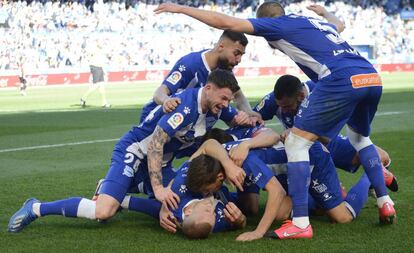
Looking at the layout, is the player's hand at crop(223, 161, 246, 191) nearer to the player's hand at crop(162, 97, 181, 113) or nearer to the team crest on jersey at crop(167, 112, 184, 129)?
the team crest on jersey at crop(167, 112, 184, 129)

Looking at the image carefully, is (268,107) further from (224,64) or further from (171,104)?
(171,104)

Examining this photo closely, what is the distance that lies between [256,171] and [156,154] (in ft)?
2.85

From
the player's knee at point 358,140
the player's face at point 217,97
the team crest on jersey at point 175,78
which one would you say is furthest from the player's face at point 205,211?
the team crest on jersey at point 175,78

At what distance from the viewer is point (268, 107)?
7711 mm

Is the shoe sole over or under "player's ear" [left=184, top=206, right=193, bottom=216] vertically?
under

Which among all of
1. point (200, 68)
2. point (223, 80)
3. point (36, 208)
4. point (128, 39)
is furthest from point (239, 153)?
point (128, 39)

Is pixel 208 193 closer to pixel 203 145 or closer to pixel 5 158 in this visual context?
pixel 203 145

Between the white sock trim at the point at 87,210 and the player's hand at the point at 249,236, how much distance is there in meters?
1.39

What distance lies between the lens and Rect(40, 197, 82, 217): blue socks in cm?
670

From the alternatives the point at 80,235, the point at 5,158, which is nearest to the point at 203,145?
the point at 80,235

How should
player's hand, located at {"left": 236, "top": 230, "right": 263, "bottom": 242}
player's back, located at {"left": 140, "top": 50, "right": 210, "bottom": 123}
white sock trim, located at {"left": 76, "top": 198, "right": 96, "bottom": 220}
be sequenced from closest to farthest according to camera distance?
player's hand, located at {"left": 236, "top": 230, "right": 263, "bottom": 242} → white sock trim, located at {"left": 76, "top": 198, "right": 96, "bottom": 220} → player's back, located at {"left": 140, "top": 50, "right": 210, "bottom": 123}

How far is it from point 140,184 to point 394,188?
2.48 m

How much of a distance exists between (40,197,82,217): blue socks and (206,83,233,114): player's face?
1.47 metres

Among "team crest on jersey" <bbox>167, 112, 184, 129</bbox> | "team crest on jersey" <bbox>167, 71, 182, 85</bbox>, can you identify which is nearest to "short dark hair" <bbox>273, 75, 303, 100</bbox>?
"team crest on jersey" <bbox>167, 112, 184, 129</bbox>
